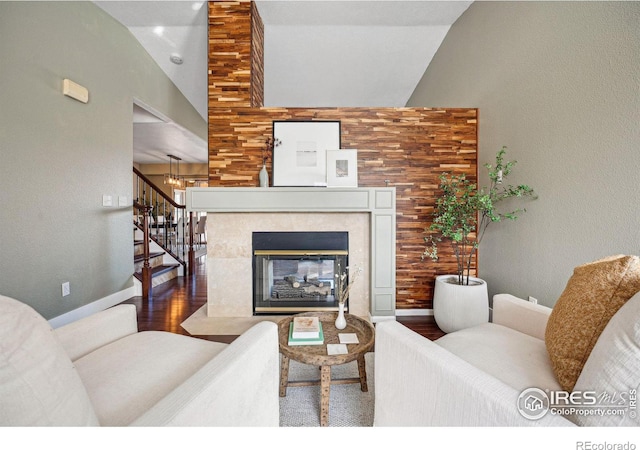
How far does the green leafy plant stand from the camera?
7.24 feet

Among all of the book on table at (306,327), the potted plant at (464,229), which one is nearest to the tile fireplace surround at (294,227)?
the potted plant at (464,229)

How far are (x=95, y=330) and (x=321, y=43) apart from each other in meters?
3.78

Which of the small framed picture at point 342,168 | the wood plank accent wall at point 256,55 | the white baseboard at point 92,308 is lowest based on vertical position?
the white baseboard at point 92,308

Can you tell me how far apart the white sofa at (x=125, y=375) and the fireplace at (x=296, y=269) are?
1470mm

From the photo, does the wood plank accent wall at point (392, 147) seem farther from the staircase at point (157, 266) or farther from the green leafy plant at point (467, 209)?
the staircase at point (157, 266)

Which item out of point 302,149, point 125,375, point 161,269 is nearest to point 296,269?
point 302,149

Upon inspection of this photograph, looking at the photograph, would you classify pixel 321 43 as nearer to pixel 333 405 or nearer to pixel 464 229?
pixel 464 229

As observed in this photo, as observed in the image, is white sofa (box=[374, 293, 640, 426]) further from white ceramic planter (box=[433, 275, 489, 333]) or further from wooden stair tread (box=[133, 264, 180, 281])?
wooden stair tread (box=[133, 264, 180, 281])

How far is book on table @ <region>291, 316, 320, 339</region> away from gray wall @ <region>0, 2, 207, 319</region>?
228 centimetres

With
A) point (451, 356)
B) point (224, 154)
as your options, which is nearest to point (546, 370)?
point (451, 356)

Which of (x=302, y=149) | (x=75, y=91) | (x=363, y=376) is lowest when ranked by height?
(x=363, y=376)

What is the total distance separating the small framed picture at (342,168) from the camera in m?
2.63

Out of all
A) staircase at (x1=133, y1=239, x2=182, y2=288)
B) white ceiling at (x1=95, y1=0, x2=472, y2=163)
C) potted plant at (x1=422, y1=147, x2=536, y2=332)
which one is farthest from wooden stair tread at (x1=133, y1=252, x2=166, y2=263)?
potted plant at (x1=422, y1=147, x2=536, y2=332)

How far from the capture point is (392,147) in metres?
2.78
